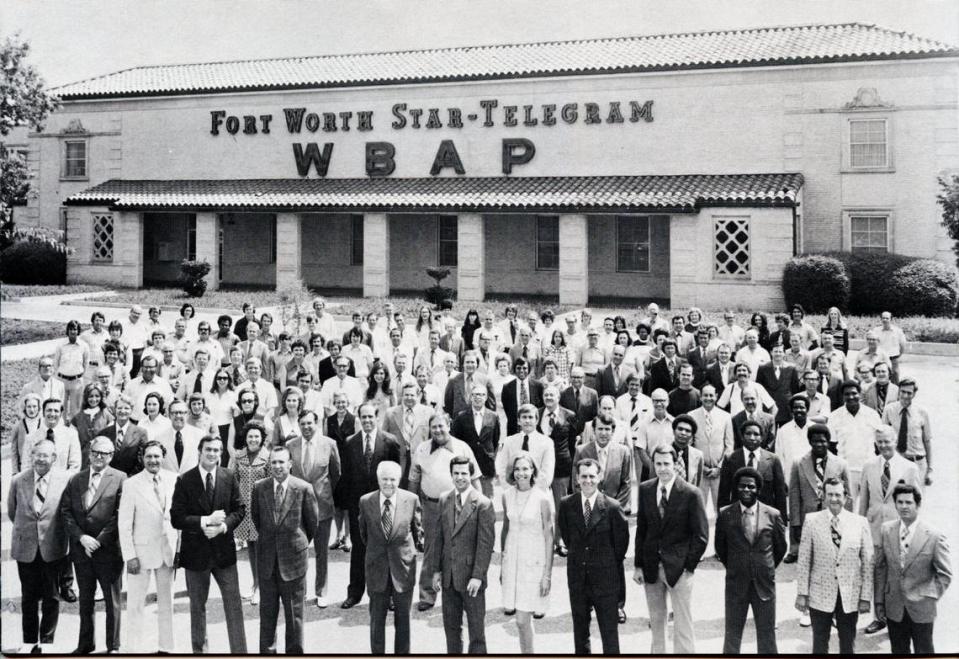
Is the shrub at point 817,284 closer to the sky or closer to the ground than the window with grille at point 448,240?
closer to the ground

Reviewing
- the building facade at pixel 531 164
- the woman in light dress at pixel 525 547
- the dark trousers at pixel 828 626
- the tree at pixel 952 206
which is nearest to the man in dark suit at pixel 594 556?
the woman in light dress at pixel 525 547

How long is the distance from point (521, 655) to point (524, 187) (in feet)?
56.1

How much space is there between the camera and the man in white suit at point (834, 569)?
18.4 feet

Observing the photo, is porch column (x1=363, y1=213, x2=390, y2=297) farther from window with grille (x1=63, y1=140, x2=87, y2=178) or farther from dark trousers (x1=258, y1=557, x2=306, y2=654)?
dark trousers (x1=258, y1=557, x2=306, y2=654)

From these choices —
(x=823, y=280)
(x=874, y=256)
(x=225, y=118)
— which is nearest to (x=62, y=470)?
(x=823, y=280)

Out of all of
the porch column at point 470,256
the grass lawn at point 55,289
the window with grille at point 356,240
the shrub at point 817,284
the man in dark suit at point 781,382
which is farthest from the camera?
the window with grille at point 356,240

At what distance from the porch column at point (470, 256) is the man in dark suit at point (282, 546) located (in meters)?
15.5

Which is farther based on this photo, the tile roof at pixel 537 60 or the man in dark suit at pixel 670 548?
the tile roof at pixel 537 60

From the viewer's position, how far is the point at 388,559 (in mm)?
6047

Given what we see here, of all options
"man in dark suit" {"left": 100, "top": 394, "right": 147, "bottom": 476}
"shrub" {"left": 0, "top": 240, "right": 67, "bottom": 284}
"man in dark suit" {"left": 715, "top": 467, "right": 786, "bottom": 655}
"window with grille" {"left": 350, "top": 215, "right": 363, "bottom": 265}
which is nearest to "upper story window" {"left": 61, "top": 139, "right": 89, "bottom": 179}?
"shrub" {"left": 0, "top": 240, "right": 67, "bottom": 284}

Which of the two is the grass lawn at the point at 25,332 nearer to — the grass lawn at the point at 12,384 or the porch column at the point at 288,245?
the grass lawn at the point at 12,384

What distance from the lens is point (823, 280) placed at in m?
18.0

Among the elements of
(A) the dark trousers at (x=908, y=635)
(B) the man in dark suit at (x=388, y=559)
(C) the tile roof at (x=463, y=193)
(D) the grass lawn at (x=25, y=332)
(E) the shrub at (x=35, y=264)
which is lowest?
(A) the dark trousers at (x=908, y=635)

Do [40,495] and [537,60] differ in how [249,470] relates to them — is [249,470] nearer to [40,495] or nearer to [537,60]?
[40,495]
